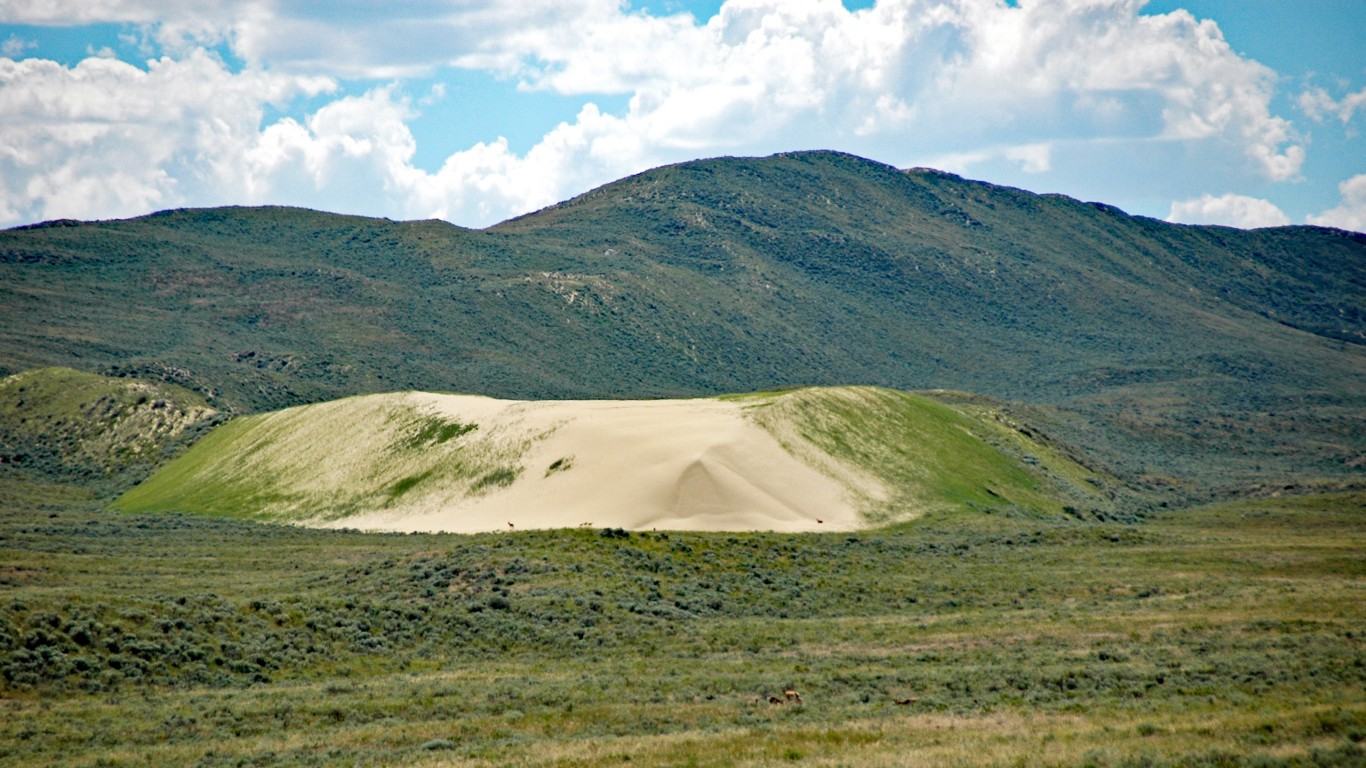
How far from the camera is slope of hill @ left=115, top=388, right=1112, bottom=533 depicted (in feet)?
180

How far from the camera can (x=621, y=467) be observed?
57250 mm

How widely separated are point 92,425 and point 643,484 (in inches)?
2402

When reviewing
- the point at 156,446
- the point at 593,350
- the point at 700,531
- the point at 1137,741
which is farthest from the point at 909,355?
the point at 1137,741

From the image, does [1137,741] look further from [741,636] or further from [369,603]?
[369,603]

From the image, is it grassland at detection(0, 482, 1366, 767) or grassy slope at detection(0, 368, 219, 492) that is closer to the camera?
grassland at detection(0, 482, 1366, 767)

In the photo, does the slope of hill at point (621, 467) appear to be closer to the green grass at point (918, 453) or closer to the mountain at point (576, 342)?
the green grass at point (918, 453)

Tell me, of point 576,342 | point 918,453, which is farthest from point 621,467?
point 576,342

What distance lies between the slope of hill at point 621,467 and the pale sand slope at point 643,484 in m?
0.10

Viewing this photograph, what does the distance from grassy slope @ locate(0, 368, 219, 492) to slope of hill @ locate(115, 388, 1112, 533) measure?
29.6 feet

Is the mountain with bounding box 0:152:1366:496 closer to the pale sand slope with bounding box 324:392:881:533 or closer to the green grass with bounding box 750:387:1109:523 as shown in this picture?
the green grass with bounding box 750:387:1109:523

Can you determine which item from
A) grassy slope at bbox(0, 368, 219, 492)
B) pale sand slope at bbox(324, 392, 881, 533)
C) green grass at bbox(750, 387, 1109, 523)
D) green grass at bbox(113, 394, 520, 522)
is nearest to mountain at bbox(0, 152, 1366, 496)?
grassy slope at bbox(0, 368, 219, 492)

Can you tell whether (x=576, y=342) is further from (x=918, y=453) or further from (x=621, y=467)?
(x=621, y=467)


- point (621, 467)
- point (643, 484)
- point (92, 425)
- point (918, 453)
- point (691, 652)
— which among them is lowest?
point (691, 652)

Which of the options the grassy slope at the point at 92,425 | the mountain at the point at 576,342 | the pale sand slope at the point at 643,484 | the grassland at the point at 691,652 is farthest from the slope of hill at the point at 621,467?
the mountain at the point at 576,342
